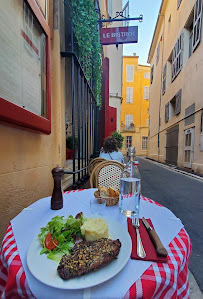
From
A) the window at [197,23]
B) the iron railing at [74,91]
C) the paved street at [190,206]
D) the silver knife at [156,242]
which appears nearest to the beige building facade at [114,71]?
the window at [197,23]

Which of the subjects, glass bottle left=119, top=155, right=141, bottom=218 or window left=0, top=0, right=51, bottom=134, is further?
window left=0, top=0, right=51, bottom=134

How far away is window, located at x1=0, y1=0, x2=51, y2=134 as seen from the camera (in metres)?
1.30

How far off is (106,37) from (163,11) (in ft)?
32.2

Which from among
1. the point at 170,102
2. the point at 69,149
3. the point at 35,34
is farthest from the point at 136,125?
the point at 35,34

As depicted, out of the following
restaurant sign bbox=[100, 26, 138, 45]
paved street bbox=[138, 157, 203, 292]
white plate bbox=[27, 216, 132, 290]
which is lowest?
paved street bbox=[138, 157, 203, 292]

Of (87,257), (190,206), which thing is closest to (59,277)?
(87,257)

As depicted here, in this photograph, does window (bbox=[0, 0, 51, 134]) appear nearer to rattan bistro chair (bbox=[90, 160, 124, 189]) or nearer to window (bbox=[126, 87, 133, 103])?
rattan bistro chair (bbox=[90, 160, 124, 189])

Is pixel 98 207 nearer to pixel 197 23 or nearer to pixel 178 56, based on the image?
pixel 197 23

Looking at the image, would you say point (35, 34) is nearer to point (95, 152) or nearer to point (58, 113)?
point (58, 113)

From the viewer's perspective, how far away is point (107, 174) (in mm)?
2031

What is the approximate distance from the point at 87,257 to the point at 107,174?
1.50 metres

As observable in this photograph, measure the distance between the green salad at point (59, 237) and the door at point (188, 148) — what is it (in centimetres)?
651

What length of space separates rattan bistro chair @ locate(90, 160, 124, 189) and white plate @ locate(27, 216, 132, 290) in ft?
4.42

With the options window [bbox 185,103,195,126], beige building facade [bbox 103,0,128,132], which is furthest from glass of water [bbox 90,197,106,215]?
beige building facade [bbox 103,0,128,132]
